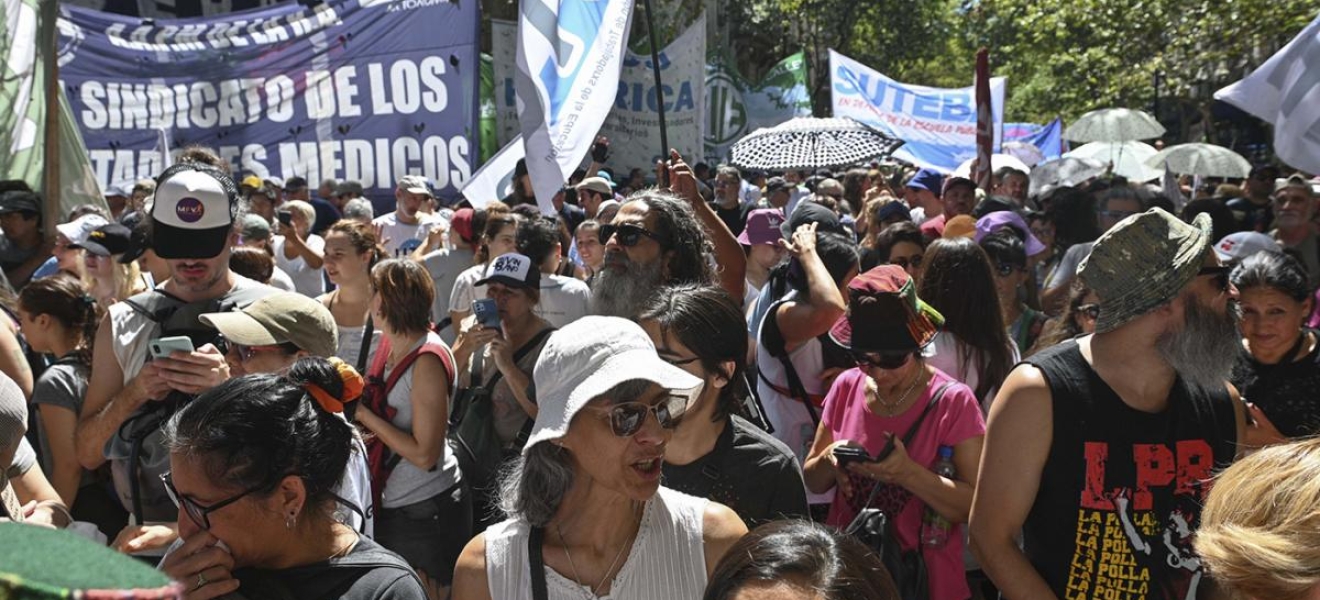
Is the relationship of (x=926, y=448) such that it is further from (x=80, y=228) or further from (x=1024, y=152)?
(x=1024, y=152)

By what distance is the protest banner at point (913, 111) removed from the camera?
16281 millimetres

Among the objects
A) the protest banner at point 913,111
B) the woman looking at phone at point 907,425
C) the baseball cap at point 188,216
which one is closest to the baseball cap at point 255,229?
the baseball cap at point 188,216

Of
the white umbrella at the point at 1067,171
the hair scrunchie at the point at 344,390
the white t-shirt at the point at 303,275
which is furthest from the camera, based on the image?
the white umbrella at the point at 1067,171

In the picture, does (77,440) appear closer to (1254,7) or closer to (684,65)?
(684,65)

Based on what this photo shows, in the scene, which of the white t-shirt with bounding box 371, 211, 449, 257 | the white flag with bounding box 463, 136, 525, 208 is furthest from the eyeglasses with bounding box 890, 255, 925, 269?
the white t-shirt with bounding box 371, 211, 449, 257

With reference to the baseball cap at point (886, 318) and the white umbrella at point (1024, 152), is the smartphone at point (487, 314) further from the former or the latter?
the white umbrella at point (1024, 152)

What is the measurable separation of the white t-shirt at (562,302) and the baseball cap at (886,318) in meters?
2.31

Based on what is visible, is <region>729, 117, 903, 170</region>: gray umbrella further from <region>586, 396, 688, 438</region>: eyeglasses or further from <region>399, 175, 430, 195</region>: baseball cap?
<region>586, 396, 688, 438</region>: eyeglasses

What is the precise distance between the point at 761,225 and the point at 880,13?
125ft

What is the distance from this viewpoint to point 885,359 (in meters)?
3.60

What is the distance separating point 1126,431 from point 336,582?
6.20 feet

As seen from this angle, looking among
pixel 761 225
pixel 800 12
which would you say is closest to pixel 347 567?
pixel 761 225

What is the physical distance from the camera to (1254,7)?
15.5m

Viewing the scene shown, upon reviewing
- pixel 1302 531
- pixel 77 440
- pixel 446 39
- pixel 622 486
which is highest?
pixel 446 39
